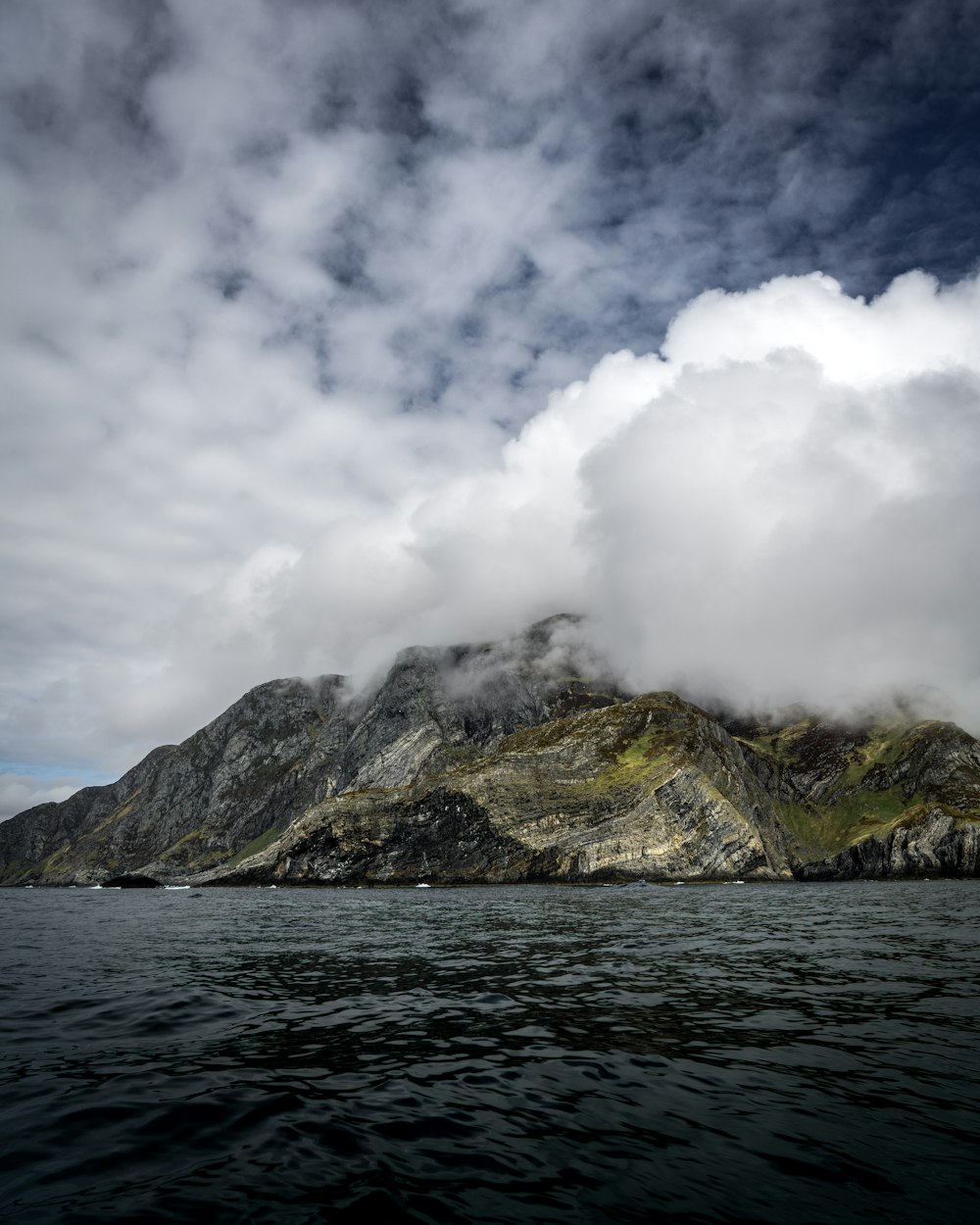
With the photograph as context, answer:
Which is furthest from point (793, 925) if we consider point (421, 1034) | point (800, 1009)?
point (421, 1034)

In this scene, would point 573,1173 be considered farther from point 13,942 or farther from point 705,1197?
point 13,942

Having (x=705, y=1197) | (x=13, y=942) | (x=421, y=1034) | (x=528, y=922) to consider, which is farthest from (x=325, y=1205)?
(x=528, y=922)

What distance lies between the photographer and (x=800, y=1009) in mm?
22188

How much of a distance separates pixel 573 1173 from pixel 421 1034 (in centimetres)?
977

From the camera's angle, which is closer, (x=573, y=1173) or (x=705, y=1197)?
(x=705, y=1197)

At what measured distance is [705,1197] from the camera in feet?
32.7

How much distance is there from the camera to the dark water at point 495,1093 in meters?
10.0

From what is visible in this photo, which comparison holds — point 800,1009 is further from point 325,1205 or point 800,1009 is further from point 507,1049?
point 325,1205

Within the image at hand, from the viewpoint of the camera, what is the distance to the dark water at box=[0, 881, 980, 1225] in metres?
10.0

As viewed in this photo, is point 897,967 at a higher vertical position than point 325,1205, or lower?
lower

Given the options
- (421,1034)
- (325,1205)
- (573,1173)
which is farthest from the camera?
→ (421,1034)

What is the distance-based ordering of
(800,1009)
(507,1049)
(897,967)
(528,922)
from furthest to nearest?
1. (528,922)
2. (897,967)
3. (800,1009)
4. (507,1049)

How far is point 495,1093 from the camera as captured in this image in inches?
568

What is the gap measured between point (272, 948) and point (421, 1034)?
83.2 feet
